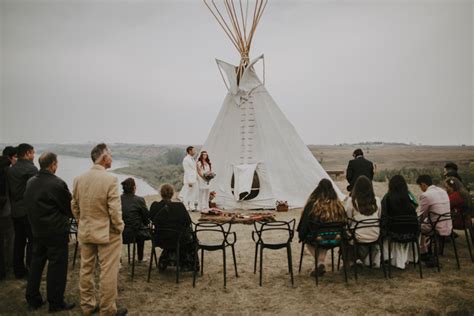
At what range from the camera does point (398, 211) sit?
4.34 metres

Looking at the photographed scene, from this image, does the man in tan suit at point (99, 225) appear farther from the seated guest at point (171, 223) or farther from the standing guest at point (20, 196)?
the standing guest at point (20, 196)

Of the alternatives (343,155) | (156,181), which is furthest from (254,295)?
(343,155)

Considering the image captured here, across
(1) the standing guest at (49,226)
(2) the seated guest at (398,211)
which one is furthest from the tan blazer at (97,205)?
(2) the seated guest at (398,211)

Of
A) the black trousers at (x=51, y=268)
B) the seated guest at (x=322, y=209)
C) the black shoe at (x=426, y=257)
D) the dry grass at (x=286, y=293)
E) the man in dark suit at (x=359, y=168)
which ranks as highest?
the man in dark suit at (x=359, y=168)

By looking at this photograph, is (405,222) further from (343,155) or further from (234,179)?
(343,155)

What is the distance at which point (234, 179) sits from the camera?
362 inches

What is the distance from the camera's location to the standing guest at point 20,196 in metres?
4.31

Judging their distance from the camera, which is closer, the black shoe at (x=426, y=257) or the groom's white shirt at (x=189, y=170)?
the black shoe at (x=426, y=257)

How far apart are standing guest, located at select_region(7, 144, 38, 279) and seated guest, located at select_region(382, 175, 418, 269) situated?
13.4 ft

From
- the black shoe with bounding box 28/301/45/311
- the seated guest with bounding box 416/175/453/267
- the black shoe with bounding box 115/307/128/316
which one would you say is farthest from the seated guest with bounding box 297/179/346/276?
the black shoe with bounding box 28/301/45/311

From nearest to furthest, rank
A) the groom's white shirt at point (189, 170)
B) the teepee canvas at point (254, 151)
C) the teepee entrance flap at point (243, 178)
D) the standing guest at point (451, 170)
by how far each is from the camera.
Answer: the standing guest at point (451, 170) < the groom's white shirt at point (189, 170) < the teepee entrance flap at point (243, 178) < the teepee canvas at point (254, 151)

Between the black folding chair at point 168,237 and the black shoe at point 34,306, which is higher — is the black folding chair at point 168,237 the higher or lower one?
the higher one

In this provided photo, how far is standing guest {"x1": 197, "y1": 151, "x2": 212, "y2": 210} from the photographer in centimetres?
853

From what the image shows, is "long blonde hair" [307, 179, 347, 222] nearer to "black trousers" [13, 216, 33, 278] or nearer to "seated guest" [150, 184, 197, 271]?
"seated guest" [150, 184, 197, 271]
